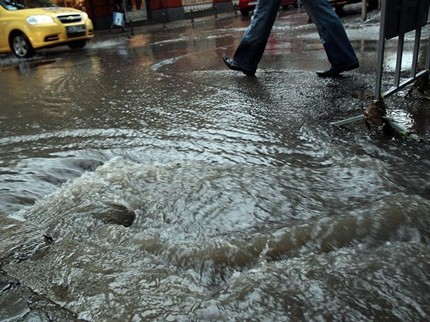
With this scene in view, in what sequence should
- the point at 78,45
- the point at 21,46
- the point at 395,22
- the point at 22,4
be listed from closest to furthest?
the point at 395,22, the point at 21,46, the point at 22,4, the point at 78,45

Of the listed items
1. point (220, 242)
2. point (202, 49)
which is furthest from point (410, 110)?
point (202, 49)

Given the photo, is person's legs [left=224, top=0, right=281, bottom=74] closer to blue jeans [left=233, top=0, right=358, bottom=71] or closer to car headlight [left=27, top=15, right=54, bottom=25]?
blue jeans [left=233, top=0, right=358, bottom=71]

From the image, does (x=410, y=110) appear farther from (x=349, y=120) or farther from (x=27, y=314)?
(x=27, y=314)

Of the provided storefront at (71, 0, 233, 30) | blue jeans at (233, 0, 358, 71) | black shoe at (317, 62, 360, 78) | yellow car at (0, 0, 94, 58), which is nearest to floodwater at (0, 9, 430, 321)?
black shoe at (317, 62, 360, 78)

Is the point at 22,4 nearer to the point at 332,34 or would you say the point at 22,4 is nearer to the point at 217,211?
the point at 332,34

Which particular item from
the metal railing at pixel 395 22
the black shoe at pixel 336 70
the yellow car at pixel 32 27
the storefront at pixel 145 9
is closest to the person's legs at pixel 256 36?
the black shoe at pixel 336 70

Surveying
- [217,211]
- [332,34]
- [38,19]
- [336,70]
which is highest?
[38,19]

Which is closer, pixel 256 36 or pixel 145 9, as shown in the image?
pixel 256 36

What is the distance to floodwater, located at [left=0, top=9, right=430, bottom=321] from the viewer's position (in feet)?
4.73

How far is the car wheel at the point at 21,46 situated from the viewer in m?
10.5

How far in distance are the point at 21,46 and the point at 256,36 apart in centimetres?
808

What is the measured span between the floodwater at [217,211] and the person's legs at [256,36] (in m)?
0.78

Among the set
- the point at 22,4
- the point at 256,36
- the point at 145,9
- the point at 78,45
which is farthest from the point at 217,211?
the point at 145,9

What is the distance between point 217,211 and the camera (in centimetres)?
212
